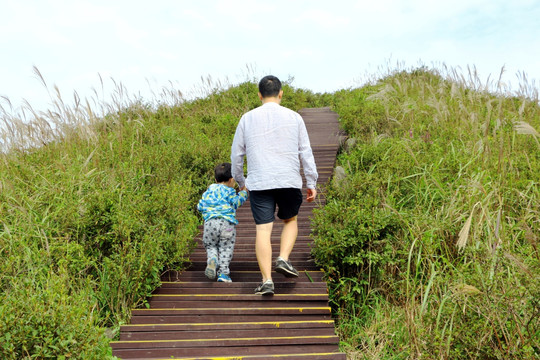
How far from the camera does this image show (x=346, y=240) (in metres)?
5.41

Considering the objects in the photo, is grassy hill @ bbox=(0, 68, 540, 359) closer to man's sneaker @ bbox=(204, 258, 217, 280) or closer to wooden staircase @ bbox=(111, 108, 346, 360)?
wooden staircase @ bbox=(111, 108, 346, 360)

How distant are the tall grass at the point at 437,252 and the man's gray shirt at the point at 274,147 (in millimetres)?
1009

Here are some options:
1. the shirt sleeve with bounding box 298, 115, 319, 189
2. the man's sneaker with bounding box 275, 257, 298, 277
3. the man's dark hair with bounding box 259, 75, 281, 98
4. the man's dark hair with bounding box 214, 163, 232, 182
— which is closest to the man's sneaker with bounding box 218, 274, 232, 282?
the man's sneaker with bounding box 275, 257, 298, 277

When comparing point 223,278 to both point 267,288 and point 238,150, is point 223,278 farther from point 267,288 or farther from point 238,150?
point 238,150

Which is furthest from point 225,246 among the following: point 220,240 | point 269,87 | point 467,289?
point 467,289

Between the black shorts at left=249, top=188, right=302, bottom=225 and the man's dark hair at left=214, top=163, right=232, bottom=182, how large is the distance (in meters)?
0.83

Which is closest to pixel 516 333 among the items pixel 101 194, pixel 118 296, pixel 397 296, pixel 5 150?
pixel 397 296

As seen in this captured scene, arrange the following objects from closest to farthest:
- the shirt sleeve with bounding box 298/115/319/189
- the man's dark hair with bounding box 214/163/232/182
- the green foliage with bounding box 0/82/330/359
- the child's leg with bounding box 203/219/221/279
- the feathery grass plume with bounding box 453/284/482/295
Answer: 1. the feathery grass plume with bounding box 453/284/482/295
2. the green foliage with bounding box 0/82/330/359
3. the shirt sleeve with bounding box 298/115/319/189
4. the child's leg with bounding box 203/219/221/279
5. the man's dark hair with bounding box 214/163/232/182

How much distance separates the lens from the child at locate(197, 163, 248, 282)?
543cm

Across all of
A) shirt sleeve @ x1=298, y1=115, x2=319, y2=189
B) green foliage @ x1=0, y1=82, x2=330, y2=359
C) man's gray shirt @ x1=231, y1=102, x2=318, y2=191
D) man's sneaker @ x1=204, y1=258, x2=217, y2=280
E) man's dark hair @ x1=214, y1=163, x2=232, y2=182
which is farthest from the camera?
man's dark hair @ x1=214, y1=163, x2=232, y2=182

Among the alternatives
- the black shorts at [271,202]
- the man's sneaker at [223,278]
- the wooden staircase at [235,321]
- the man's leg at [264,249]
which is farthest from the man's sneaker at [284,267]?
the man's sneaker at [223,278]

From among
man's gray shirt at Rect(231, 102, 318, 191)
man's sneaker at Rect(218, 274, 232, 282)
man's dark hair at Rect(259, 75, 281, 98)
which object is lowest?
man's sneaker at Rect(218, 274, 232, 282)

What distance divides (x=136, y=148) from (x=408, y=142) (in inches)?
182

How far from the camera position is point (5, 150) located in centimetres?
748
